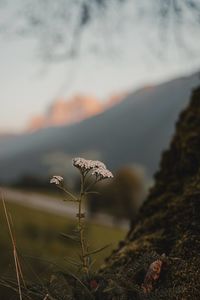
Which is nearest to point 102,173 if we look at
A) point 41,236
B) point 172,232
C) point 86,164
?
point 86,164

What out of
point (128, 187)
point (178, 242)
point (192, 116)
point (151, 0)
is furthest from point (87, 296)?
point (128, 187)

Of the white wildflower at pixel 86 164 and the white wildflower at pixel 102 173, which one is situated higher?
the white wildflower at pixel 86 164

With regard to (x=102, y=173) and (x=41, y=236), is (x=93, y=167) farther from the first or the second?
(x=41, y=236)

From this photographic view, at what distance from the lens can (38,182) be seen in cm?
8425

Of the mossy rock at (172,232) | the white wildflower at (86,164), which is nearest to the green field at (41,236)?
the mossy rock at (172,232)

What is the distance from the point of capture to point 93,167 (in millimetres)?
2350

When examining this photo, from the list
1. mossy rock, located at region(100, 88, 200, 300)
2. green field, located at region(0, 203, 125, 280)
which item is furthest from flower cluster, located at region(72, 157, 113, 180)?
green field, located at region(0, 203, 125, 280)

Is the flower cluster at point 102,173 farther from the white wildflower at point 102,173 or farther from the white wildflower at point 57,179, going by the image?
the white wildflower at point 57,179

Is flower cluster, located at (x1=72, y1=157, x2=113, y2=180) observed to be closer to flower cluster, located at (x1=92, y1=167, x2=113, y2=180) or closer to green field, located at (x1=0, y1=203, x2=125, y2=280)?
flower cluster, located at (x1=92, y1=167, x2=113, y2=180)

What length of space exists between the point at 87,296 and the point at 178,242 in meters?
0.64

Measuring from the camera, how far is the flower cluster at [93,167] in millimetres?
2301

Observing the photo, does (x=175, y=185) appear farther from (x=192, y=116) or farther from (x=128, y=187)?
(x=128, y=187)

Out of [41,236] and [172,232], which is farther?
[41,236]

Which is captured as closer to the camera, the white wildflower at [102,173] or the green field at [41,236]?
the white wildflower at [102,173]
